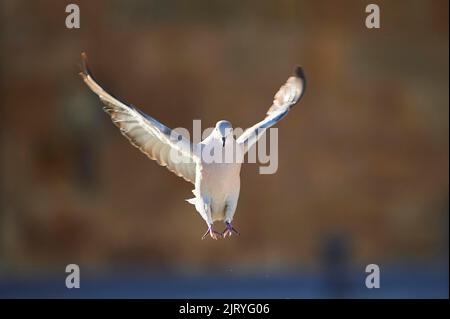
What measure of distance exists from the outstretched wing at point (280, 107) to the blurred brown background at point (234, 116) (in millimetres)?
2713

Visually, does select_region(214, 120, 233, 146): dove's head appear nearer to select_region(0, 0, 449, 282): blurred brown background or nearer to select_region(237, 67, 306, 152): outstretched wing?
select_region(237, 67, 306, 152): outstretched wing

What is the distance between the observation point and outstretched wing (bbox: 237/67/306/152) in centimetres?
321

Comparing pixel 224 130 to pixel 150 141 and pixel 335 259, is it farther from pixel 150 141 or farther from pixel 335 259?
pixel 335 259

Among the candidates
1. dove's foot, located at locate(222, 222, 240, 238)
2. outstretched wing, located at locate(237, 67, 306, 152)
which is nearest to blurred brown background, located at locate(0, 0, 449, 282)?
outstretched wing, located at locate(237, 67, 306, 152)

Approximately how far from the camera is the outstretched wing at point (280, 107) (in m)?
3.21

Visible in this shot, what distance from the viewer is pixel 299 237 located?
21.5 feet

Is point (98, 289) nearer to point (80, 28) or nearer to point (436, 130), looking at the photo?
point (80, 28)

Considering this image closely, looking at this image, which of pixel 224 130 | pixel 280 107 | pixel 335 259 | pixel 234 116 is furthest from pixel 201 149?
pixel 335 259

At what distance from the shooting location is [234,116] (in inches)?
247

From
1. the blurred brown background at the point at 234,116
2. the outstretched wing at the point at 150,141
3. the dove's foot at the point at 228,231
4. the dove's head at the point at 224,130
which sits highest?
the blurred brown background at the point at 234,116

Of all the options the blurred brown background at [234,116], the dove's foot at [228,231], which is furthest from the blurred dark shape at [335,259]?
the dove's foot at [228,231]

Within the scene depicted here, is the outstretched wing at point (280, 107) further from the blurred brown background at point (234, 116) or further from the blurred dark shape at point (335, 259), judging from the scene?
the blurred dark shape at point (335, 259)

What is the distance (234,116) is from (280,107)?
2846 mm

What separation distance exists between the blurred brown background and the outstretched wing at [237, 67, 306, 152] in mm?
2713
